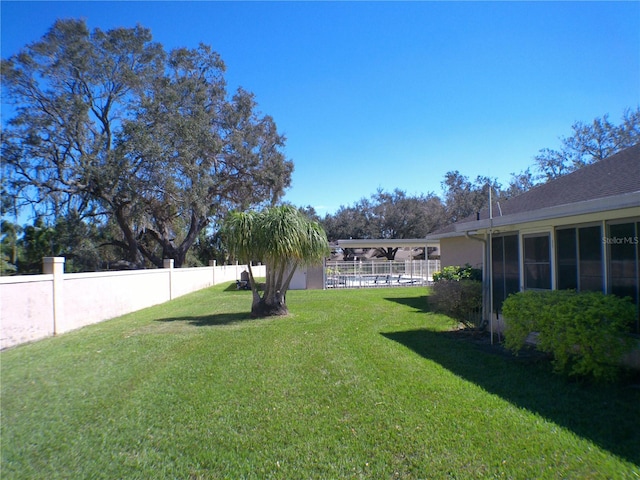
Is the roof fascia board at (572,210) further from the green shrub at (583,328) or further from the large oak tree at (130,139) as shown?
the large oak tree at (130,139)

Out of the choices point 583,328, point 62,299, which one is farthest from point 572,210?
point 62,299

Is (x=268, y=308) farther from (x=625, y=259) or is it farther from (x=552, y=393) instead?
(x=625, y=259)

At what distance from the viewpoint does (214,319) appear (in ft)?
39.4

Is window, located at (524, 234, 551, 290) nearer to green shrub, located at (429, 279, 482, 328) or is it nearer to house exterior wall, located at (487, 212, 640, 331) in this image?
house exterior wall, located at (487, 212, 640, 331)

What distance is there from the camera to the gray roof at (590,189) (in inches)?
261

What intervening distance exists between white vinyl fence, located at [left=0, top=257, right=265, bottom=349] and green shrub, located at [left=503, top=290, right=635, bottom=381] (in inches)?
375

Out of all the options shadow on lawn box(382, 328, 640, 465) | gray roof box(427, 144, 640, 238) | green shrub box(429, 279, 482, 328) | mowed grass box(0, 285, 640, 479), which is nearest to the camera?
mowed grass box(0, 285, 640, 479)

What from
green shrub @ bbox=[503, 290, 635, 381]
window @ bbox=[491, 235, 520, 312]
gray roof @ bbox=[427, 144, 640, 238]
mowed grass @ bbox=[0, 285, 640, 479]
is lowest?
mowed grass @ bbox=[0, 285, 640, 479]

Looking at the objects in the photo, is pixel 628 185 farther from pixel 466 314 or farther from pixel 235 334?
pixel 235 334

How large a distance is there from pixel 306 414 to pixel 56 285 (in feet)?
26.5

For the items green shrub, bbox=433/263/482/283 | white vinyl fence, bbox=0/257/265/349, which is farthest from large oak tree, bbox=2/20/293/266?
green shrub, bbox=433/263/482/283

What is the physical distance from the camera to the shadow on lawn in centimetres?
393

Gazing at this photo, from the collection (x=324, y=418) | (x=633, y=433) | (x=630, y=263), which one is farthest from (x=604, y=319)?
(x=324, y=418)

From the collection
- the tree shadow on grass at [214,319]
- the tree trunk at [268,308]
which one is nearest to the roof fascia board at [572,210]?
the tree trunk at [268,308]
